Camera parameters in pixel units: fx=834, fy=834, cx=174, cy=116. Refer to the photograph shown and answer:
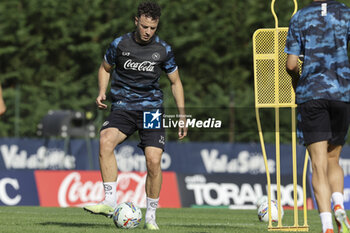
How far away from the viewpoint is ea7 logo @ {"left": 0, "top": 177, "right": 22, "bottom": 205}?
1634cm

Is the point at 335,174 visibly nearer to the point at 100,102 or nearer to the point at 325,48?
the point at 325,48

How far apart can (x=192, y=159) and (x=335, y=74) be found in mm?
17914

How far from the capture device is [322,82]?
7.18 m

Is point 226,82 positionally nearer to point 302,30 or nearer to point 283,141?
point 283,141

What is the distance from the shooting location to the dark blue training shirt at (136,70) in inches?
370

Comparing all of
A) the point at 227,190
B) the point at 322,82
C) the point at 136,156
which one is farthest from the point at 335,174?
the point at 136,156

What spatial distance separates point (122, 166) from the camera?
2441 cm

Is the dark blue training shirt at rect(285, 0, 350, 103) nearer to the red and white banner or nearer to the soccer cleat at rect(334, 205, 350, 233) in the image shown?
the soccer cleat at rect(334, 205, 350, 233)

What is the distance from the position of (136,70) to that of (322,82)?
2.79 meters

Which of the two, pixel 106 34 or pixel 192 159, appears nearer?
pixel 192 159

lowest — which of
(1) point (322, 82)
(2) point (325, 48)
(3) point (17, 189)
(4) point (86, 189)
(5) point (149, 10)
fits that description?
(4) point (86, 189)

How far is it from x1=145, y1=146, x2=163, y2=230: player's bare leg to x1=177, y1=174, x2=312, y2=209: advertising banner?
7887 mm

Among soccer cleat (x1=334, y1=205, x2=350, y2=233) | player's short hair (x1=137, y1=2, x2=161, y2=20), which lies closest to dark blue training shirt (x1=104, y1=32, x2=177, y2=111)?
player's short hair (x1=137, y1=2, x2=161, y2=20)

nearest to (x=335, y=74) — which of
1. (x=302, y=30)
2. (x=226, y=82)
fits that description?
(x=302, y=30)
